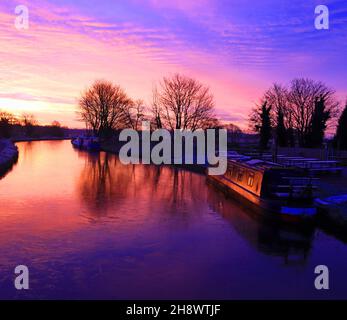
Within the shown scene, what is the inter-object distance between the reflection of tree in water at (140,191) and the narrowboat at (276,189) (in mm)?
2101

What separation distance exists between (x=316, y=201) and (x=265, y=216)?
1779 mm

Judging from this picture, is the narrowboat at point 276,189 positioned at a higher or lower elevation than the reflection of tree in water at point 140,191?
higher

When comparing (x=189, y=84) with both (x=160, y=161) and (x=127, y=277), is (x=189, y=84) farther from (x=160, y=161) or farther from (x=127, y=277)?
(x=127, y=277)

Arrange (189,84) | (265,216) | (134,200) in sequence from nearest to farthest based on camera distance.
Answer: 1. (265,216)
2. (134,200)
3. (189,84)

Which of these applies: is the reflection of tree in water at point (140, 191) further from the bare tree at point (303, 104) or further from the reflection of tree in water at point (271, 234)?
the bare tree at point (303, 104)

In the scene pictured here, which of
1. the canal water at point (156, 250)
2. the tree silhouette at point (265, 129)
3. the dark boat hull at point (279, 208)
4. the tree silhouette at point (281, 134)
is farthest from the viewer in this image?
the tree silhouette at point (265, 129)

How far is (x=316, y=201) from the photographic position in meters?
13.1

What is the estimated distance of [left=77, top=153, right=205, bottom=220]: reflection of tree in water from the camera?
1511 centimetres

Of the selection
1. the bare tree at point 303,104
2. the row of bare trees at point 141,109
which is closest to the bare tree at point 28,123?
the row of bare trees at point 141,109

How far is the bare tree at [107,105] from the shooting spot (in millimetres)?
64000

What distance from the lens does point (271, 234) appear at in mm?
11336

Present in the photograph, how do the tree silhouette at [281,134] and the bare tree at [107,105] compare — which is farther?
the bare tree at [107,105]

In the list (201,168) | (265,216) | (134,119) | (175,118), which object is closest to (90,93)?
(134,119)

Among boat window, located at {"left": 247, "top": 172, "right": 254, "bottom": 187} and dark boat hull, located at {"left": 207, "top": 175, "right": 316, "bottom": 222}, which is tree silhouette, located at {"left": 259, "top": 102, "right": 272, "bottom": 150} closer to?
boat window, located at {"left": 247, "top": 172, "right": 254, "bottom": 187}
